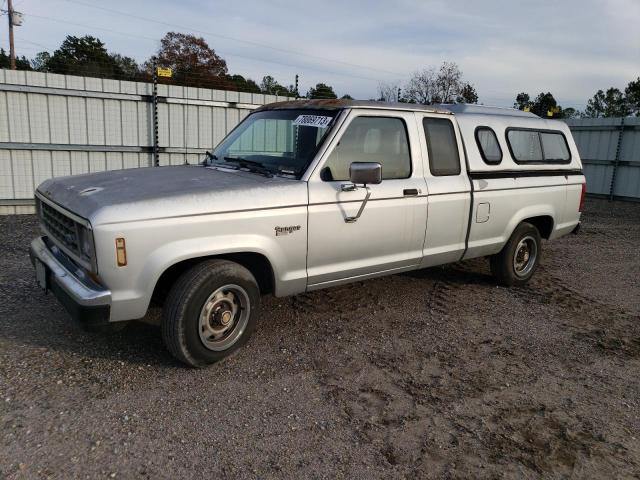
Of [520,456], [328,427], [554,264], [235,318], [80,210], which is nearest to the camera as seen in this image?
[520,456]

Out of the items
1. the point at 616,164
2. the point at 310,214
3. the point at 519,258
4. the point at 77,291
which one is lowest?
the point at 519,258

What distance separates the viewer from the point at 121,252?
3197mm

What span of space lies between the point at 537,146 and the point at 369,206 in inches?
113

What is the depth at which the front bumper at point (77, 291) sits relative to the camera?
3.22 metres

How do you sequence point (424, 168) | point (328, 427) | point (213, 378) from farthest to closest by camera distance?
point (424, 168), point (213, 378), point (328, 427)

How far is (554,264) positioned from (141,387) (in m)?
6.08

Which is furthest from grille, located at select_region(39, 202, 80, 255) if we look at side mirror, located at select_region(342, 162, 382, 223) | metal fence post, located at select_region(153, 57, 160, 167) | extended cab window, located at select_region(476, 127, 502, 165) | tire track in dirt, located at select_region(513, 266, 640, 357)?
metal fence post, located at select_region(153, 57, 160, 167)

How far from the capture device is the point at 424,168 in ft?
15.7

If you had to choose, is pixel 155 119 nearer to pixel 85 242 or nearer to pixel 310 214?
pixel 310 214

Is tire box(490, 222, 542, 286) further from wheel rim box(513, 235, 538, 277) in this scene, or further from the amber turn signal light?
the amber turn signal light

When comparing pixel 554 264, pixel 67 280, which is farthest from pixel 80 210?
pixel 554 264

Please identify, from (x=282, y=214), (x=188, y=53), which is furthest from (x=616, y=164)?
(x=188, y=53)

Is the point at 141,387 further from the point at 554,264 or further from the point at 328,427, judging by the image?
the point at 554,264

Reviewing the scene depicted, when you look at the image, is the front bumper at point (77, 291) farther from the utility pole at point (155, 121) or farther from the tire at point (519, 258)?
the utility pole at point (155, 121)
